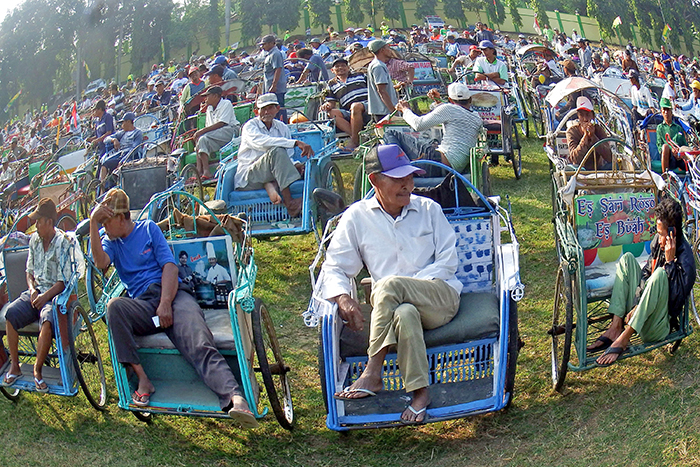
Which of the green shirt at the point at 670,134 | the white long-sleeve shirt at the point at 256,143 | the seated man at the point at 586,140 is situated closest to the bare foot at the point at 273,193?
the white long-sleeve shirt at the point at 256,143

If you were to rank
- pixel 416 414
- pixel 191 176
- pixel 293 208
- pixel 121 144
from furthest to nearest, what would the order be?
pixel 121 144, pixel 191 176, pixel 293 208, pixel 416 414

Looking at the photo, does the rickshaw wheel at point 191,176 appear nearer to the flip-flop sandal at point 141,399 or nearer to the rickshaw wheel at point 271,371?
the rickshaw wheel at point 271,371

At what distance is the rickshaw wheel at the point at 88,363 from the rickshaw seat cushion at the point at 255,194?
6.69 feet

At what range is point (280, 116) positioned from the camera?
1075cm

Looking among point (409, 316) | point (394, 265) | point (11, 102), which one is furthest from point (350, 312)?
point (11, 102)

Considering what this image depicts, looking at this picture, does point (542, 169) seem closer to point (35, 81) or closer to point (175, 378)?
point (175, 378)

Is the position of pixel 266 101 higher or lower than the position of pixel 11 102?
lower

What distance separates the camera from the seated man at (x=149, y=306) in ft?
14.7

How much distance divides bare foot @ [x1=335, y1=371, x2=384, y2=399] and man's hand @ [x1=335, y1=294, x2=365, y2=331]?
28 cm

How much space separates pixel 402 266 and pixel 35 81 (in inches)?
2181

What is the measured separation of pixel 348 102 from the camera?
11133 millimetres

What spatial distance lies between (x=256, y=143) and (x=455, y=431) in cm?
409

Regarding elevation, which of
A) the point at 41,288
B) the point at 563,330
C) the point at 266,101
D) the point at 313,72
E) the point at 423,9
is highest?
the point at 423,9

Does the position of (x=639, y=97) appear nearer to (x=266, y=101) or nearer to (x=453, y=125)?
(x=453, y=125)
